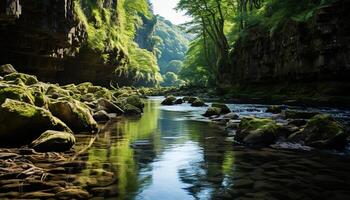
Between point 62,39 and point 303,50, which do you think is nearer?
point 303,50

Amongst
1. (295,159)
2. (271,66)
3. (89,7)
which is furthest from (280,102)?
(89,7)

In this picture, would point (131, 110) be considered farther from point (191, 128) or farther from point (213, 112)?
point (191, 128)

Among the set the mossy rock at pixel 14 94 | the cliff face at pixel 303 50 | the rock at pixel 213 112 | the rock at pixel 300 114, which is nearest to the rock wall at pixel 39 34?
the mossy rock at pixel 14 94

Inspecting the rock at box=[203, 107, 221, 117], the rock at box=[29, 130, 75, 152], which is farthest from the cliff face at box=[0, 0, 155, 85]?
the rock at box=[203, 107, 221, 117]

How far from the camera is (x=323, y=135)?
851 centimetres

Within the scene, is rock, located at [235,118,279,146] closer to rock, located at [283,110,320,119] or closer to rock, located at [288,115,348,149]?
rock, located at [288,115,348,149]

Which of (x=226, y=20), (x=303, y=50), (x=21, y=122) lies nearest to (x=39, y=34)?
(x=21, y=122)

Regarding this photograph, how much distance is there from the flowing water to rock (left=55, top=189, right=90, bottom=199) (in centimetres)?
28

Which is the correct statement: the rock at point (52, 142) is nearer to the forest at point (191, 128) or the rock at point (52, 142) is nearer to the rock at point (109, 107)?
the forest at point (191, 128)

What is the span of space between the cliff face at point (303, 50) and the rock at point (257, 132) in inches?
378

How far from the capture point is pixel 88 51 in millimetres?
30391

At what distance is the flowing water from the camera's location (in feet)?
16.9

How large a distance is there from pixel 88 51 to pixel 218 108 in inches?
679

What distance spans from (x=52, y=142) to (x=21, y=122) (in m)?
1.08
